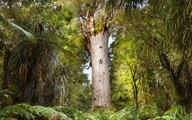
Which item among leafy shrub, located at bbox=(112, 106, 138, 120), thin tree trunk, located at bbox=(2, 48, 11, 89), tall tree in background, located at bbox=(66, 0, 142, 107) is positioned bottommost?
leafy shrub, located at bbox=(112, 106, 138, 120)

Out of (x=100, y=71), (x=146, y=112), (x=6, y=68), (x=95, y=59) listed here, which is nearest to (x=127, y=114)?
(x=146, y=112)

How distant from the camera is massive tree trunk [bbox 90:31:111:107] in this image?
8219 mm

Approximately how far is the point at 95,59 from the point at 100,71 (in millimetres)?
349

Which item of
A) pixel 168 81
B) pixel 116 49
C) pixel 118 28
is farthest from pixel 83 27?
pixel 168 81

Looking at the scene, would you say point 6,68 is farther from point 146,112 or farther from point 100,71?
point 100,71

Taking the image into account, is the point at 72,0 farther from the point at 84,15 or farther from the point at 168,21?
the point at 168,21

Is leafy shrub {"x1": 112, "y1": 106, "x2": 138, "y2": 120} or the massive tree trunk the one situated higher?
the massive tree trunk

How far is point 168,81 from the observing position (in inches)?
231

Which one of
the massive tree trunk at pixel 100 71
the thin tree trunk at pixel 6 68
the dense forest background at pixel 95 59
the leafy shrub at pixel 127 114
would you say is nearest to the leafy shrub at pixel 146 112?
the dense forest background at pixel 95 59

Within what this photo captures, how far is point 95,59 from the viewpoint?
8492mm

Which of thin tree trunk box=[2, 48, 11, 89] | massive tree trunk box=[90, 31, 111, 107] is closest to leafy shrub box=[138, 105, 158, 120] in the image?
thin tree trunk box=[2, 48, 11, 89]

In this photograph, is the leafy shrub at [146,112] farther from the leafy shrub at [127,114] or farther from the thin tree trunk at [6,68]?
the thin tree trunk at [6,68]

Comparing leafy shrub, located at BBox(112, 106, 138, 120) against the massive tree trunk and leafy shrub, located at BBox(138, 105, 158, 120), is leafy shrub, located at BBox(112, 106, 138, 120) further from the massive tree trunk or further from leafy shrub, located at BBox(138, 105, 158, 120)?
the massive tree trunk

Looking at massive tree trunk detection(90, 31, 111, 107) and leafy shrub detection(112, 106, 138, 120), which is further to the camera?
massive tree trunk detection(90, 31, 111, 107)
